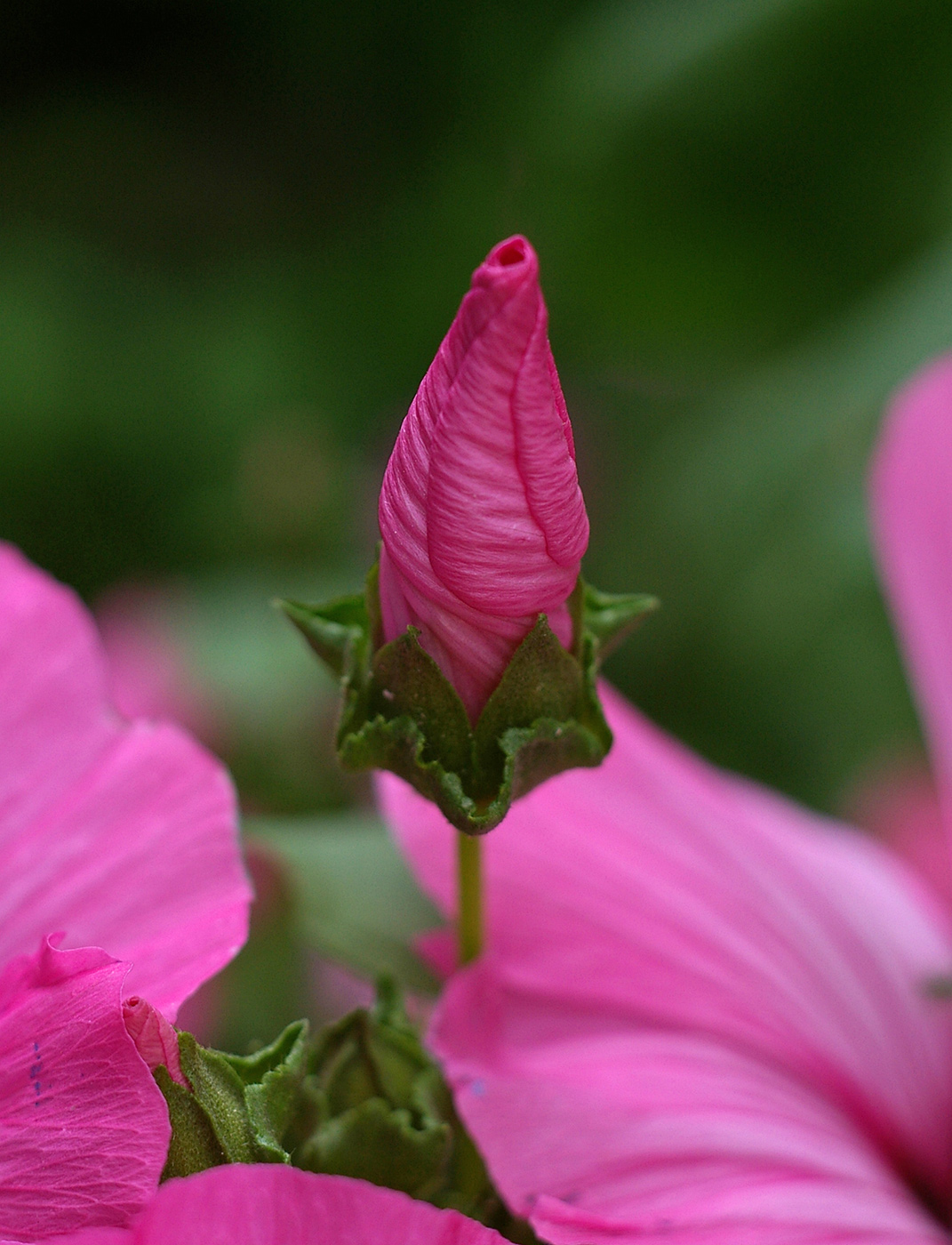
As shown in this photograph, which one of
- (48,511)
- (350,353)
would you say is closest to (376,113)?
(350,353)

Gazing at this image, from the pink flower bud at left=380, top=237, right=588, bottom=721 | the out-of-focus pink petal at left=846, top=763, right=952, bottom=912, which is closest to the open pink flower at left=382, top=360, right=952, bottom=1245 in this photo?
the pink flower bud at left=380, top=237, right=588, bottom=721

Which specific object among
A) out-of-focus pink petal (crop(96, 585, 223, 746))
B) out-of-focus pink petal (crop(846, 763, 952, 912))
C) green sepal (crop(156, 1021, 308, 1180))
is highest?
green sepal (crop(156, 1021, 308, 1180))

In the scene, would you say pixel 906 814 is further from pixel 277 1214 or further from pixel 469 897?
pixel 277 1214

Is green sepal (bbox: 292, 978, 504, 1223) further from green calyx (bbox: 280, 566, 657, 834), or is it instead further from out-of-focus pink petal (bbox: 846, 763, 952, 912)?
out-of-focus pink petal (bbox: 846, 763, 952, 912)

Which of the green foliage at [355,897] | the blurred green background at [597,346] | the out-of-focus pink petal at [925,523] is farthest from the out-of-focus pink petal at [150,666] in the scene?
the out-of-focus pink petal at [925,523]

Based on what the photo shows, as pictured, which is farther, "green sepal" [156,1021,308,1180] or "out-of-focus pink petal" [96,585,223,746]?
"out-of-focus pink petal" [96,585,223,746]

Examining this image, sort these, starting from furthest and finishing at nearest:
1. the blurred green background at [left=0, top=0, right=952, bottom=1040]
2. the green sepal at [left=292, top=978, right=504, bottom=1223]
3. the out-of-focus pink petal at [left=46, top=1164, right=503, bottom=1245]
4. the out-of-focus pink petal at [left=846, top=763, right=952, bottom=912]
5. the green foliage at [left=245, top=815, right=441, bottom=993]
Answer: the blurred green background at [left=0, top=0, right=952, bottom=1040]
the out-of-focus pink petal at [left=846, top=763, right=952, bottom=912]
the green foliage at [left=245, top=815, right=441, bottom=993]
the green sepal at [left=292, top=978, right=504, bottom=1223]
the out-of-focus pink petal at [left=46, top=1164, right=503, bottom=1245]
